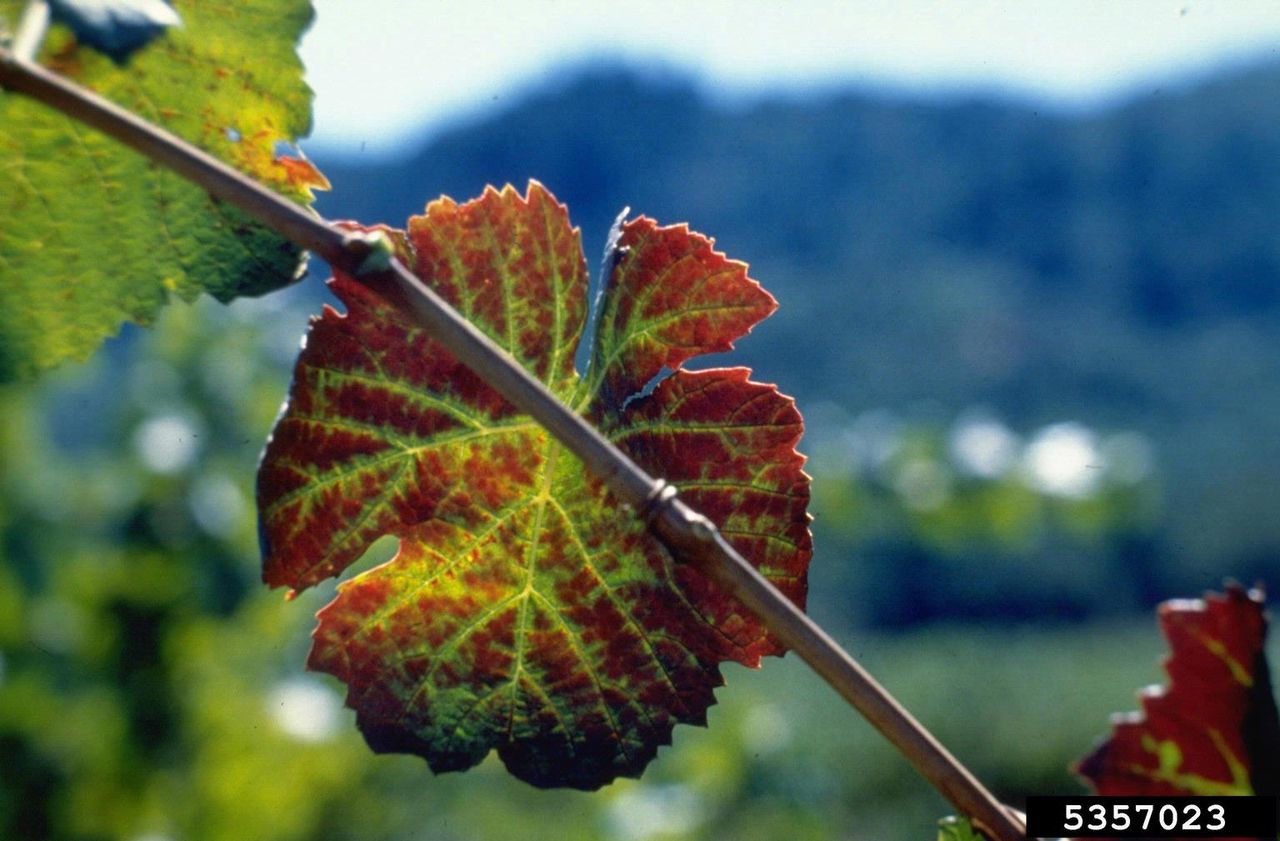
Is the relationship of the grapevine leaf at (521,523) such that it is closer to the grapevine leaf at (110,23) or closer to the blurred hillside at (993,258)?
the grapevine leaf at (110,23)

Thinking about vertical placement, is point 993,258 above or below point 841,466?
above

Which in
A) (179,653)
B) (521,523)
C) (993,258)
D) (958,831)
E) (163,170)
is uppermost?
(993,258)

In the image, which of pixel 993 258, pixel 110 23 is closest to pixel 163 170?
pixel 110 23

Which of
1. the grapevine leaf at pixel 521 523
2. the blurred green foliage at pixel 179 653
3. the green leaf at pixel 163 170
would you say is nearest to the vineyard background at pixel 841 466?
the blurred green foliage at pixel 179 653

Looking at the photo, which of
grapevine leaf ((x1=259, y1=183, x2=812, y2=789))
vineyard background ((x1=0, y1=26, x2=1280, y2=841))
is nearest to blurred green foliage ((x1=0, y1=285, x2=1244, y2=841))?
vineyard background ((x1=0, y1=26, x2=1280, y2=841))

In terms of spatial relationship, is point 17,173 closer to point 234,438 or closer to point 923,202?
point 234,438

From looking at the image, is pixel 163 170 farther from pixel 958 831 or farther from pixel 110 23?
pixel 958 831

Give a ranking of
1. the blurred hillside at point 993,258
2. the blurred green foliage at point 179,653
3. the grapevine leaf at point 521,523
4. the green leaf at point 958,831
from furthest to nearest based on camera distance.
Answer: the blurred hillside at point 993,258, the blurred green foliage at point 179,653, the grapevine leaf at point 521,523, the green leaf at point 958,831
